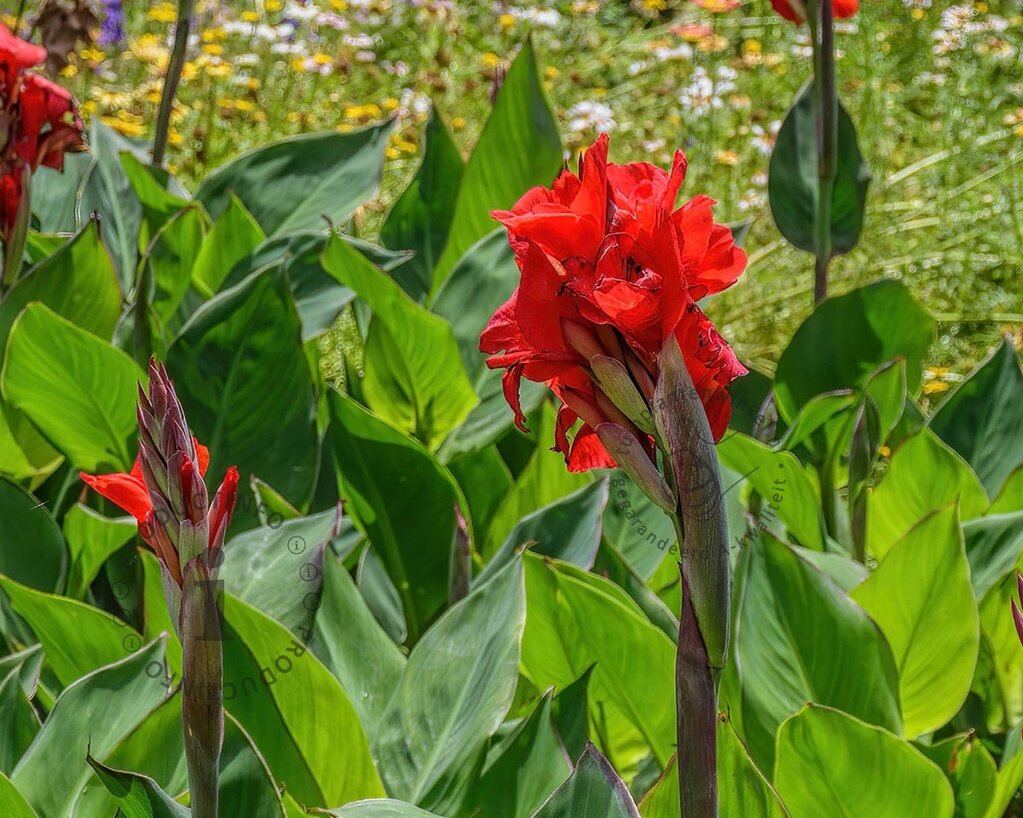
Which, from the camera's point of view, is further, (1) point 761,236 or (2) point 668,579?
(1) point 761,236

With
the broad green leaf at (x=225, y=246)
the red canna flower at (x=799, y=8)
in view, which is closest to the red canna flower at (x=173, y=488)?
the broad green leaf at (x=225, y=246)

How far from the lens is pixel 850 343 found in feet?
5.16

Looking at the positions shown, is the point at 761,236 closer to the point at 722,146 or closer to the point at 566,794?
the point at 722,146

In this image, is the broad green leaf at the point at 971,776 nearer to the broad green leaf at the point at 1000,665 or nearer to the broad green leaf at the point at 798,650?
the broad green leaf at the point at 798,650

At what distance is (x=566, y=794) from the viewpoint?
0.67 metres

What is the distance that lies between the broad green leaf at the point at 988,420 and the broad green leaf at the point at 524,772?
85cm

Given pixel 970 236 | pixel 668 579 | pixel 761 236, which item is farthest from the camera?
pixel 761 236

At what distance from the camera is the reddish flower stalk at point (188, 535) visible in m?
0.50

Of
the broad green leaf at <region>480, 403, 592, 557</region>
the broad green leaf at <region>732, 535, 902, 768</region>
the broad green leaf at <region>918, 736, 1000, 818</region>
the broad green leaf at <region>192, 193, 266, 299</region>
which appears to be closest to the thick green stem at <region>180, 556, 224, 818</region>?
the broad green leaf at <region>732, 535, 902, 768</region>

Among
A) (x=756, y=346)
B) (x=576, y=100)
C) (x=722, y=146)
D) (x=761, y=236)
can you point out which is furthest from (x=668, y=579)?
(x=576, y=100)

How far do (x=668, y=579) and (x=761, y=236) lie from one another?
2.46 metres

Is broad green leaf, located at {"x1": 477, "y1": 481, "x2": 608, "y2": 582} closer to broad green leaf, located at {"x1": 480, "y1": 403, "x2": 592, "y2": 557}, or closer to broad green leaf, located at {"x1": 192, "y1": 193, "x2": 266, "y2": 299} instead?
broad green leaf, located at {"x1": 480, "y1": 403, "x2": 592, "y2": 557}

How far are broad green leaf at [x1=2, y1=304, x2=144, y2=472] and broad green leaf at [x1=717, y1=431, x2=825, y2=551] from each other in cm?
60

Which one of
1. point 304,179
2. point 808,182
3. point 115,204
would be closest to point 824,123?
point 808,182
